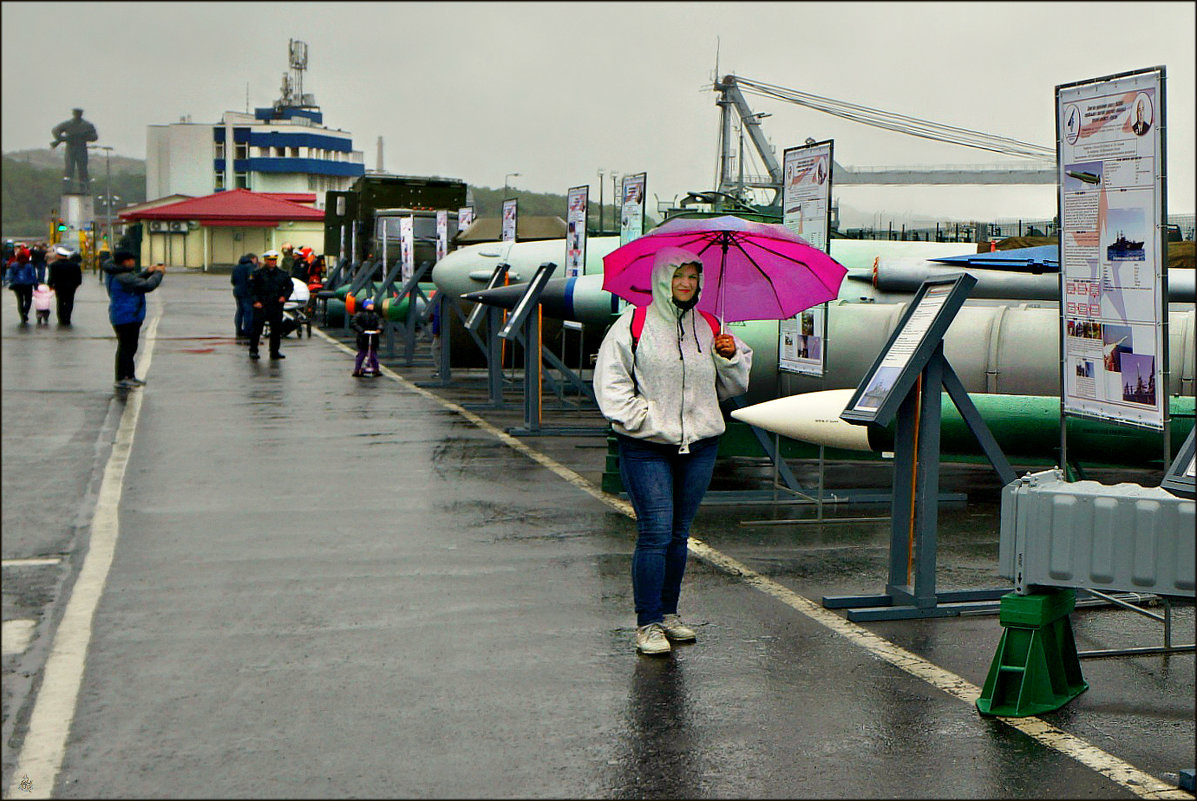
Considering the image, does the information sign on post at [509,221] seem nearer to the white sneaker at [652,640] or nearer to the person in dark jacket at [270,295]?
the person in dark jacket at [270,295]

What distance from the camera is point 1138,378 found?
20.2ft

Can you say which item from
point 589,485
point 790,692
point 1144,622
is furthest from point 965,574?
point 589,485

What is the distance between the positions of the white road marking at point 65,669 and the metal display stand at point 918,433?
3766 millimetres

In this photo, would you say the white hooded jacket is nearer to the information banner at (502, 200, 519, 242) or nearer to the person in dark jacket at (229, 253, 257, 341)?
the information banner at (502, 200, 519, 242)

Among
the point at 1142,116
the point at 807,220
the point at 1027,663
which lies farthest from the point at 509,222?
the point at 1027,663

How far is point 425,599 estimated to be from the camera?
301 inches

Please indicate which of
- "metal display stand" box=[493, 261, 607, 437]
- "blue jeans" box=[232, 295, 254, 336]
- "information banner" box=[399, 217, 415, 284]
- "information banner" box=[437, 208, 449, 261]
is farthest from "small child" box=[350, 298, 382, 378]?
"blue jeans" box=[232, 295, 254, 336]

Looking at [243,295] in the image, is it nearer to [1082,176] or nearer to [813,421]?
[813,421]

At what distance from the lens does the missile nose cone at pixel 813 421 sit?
32.6 ft

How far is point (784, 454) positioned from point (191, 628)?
19.1ft

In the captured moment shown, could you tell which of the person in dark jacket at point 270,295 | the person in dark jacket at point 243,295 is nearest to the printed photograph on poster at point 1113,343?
the person in dark jacket at point 270,295

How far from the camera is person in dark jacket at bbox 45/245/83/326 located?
3016 cm

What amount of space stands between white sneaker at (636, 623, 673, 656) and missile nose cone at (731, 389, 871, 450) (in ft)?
11.8

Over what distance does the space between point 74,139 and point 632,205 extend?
1417 cm
